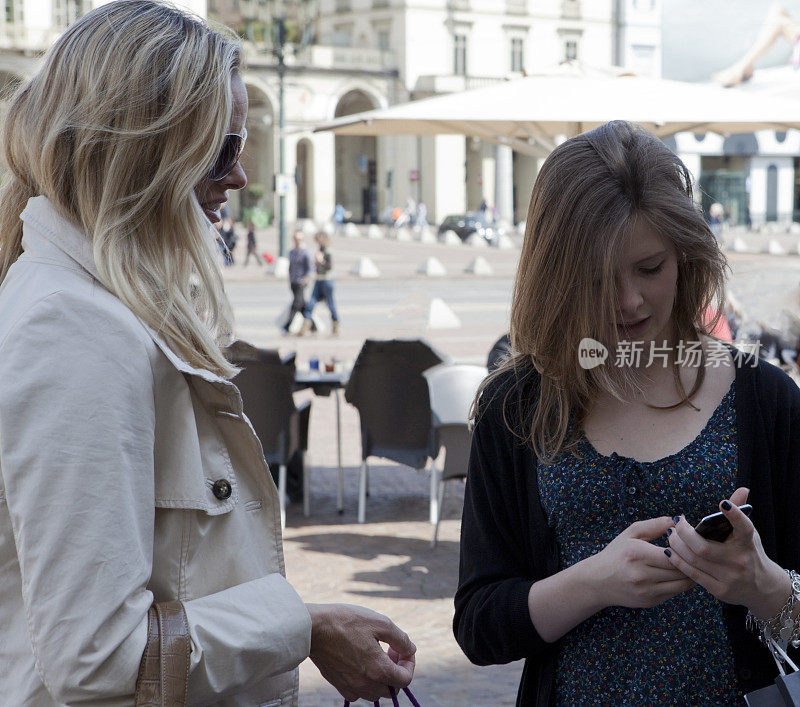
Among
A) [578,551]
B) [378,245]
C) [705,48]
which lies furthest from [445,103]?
[378,245]

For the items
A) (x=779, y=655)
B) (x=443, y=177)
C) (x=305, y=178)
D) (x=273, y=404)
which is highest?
(x=305, y=178)

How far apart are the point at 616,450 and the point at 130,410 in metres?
0.89

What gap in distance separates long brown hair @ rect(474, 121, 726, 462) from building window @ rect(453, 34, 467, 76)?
6207 centimetres

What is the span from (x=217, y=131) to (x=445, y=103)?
6447 mm

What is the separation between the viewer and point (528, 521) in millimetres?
1812

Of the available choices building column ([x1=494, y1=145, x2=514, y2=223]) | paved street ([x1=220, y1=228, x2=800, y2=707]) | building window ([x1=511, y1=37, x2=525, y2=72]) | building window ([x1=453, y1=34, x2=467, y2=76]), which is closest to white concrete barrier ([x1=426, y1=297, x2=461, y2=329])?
paved street ([x1=220, y1=228, x2=800, y2=707])

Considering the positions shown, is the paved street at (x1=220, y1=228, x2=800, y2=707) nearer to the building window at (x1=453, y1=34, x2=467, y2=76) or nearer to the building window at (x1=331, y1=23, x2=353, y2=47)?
the building window at (x1=453, y1=34, x2=467, y2=76)

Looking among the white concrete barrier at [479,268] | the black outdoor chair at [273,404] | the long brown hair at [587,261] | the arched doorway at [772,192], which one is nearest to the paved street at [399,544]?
the long brown hair at [587,261]

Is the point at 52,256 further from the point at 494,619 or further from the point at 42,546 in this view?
the point at 494,619

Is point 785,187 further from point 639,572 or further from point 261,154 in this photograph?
point 639,572

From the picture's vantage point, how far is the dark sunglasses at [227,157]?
5.24 ft

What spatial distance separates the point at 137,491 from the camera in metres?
1.29

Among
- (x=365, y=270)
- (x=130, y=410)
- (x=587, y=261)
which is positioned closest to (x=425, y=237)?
(x=365, y=270)

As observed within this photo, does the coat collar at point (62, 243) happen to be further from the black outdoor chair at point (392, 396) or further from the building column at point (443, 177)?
the building column at point (443, 177)
